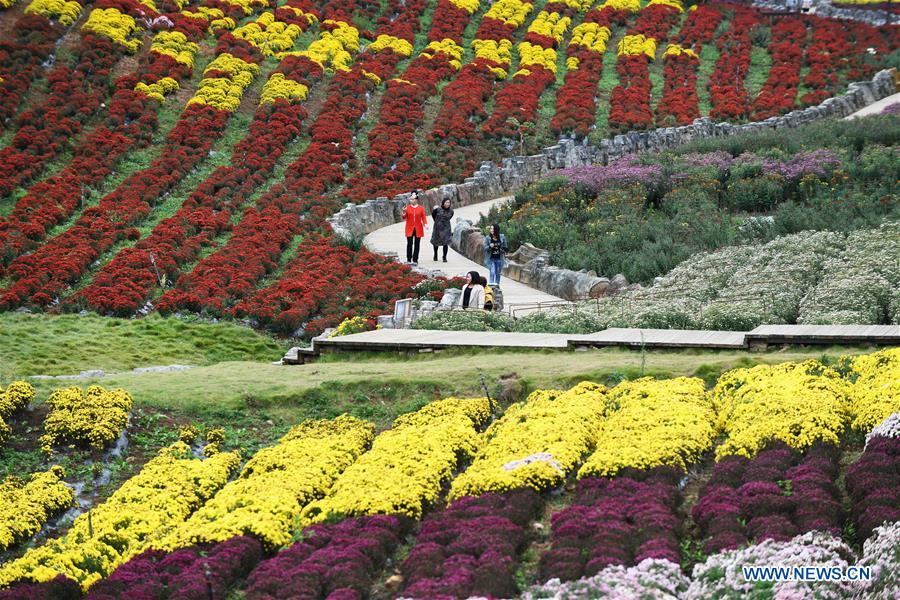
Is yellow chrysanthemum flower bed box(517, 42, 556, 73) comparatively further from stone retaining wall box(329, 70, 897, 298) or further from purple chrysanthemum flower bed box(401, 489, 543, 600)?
purple chrysanthemum flower bed box(401, 489, 543, 600)

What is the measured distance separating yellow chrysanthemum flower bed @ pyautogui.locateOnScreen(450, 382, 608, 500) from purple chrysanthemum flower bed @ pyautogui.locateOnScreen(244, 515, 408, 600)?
113 cm

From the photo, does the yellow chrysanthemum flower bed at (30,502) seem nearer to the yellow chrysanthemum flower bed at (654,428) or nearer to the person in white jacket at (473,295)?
the yellow chrysanthemum flower bed at (654,428)

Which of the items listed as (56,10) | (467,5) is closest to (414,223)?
(56,10)

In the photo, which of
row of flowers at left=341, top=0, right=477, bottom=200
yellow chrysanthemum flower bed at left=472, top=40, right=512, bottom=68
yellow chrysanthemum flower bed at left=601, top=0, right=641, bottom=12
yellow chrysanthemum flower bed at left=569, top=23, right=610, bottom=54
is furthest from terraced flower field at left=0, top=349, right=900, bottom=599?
yellow chrysanthemum flower bed at left=601, top=0, right=641, bottom=12

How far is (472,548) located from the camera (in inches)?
443

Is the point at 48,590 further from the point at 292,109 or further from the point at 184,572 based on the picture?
the point at 292,109

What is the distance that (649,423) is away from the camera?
1427 centimetres

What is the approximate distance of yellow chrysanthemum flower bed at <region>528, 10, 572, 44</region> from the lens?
5356 cm

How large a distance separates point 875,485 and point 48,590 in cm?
778

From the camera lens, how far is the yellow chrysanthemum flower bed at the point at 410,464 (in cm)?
1300

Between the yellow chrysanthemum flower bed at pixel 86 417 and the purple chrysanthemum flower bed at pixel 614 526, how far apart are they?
6628mm

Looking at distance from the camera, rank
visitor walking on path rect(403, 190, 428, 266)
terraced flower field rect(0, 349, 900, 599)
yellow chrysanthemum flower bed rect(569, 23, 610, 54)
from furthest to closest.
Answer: yellow chrysanthemum flower bed rect(569, 23, 610, 54)
visitor walking on path rect(403, 190, 428, 266)
terraced flower field rect(0, 349, 900, 599)

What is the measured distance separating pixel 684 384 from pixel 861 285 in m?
6.32

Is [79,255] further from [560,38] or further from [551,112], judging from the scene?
[560,38]
